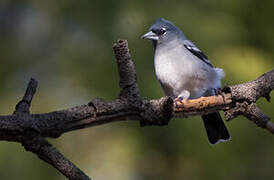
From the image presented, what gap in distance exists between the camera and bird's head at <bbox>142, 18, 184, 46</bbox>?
452 centimetres

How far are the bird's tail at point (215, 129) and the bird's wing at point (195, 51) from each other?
0.56m

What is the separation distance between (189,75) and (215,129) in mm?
594

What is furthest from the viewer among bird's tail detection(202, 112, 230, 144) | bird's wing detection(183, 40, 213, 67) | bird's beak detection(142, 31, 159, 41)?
bird's beak detection(142, 31, 159, 41)

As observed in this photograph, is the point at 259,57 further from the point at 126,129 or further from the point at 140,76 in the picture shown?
the point at 126,129

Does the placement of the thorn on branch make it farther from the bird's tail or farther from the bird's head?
the bird's head

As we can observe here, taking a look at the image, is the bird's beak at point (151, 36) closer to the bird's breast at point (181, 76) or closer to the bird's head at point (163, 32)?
the bird's head at point (163, 32)

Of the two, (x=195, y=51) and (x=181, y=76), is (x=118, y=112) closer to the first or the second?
(x=181, y=76)

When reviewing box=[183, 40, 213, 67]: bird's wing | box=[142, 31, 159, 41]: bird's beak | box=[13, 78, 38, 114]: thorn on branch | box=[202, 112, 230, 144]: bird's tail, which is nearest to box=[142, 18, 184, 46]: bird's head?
box=[142, 31, 159, 41]: bird's beak

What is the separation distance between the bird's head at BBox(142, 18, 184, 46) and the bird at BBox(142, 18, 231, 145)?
0.02m

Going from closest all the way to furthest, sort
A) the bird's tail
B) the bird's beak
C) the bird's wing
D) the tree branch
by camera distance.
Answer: the tree branch < the bird's tail < the bird's wing < the bird's beak

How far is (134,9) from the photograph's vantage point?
190 inches

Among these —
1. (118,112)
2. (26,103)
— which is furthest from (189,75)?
(26,103)

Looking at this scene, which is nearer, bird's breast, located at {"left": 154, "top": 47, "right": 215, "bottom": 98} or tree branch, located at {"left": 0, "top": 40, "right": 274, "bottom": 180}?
tree branch, located at {"left": 0, "top": 40, "right": 274, "bottom": 180}

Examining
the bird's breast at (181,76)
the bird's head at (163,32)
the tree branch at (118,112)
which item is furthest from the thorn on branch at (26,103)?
the bird's head at (163,32)
